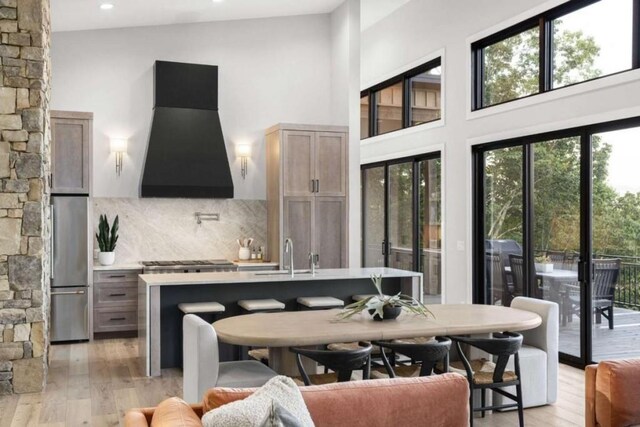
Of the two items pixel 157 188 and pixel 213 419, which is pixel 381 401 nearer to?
pixel 213 419

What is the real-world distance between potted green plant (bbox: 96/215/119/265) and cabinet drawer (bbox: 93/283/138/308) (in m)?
0.34

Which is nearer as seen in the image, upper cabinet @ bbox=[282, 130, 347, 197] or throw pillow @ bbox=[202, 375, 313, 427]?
throw pillow @ bbox=[202, 375, 313, 427]

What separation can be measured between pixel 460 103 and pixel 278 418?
6330 millimetres

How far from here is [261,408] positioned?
7.00ft

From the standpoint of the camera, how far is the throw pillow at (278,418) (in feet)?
6.66

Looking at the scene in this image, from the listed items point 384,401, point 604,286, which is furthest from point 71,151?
point 384,401

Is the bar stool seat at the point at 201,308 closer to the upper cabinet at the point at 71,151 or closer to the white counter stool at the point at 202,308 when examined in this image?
the white counter stool at the point at 202,308

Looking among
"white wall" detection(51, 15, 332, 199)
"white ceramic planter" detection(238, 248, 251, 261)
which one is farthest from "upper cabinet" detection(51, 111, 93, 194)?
"white ceramic planter" detection(238, 248, 251, 261)

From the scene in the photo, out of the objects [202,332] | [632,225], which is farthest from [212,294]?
[632,225]

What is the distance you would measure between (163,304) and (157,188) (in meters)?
2.26

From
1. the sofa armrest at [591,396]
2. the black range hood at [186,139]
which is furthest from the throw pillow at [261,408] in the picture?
the black range hood at [186,139]

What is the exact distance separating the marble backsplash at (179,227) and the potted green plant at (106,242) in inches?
13.4

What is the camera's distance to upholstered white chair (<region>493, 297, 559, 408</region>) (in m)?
4.80

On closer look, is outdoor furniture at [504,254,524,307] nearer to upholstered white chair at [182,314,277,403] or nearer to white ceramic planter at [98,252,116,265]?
upholstered white chair at [182,314,277,403]
